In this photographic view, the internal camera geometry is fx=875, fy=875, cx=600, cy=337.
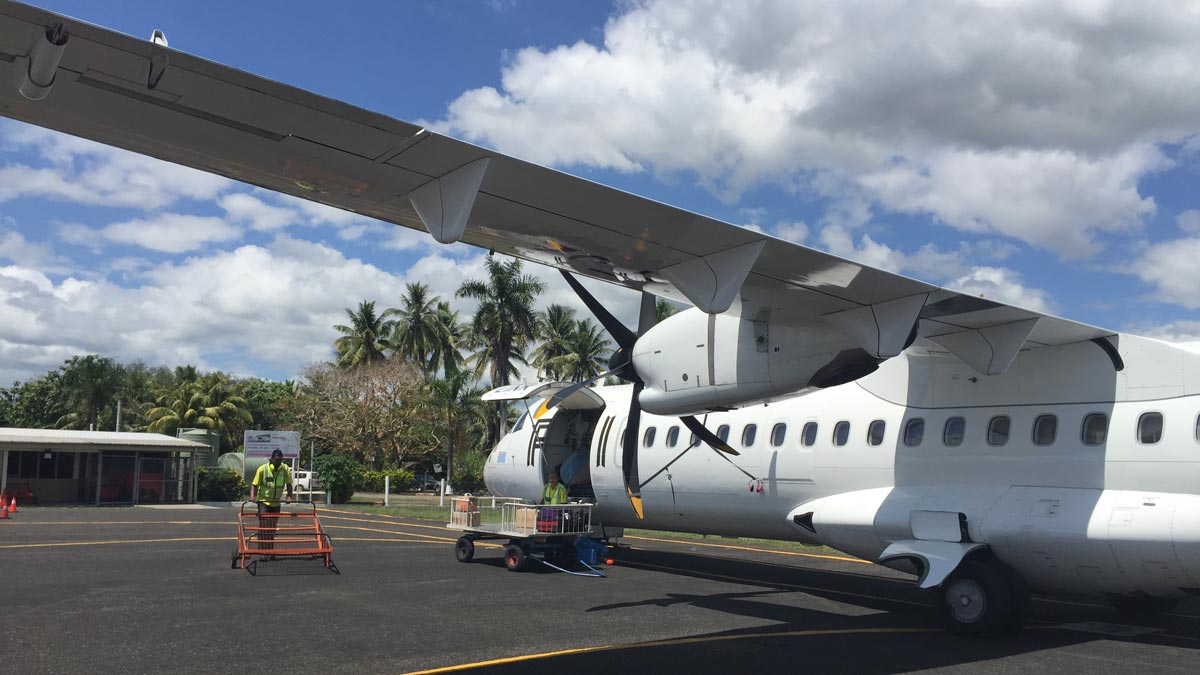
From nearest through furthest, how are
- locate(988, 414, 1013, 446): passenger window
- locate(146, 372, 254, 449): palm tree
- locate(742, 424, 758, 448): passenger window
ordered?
locate(988, 414, 1013, 446): passenger window
locate(742, 424, 758, 448): passenger window
locate(146, 372, 254, 449): palm tree

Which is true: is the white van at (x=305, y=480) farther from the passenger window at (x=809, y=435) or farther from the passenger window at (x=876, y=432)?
the passenger window at (x=876, y=432)

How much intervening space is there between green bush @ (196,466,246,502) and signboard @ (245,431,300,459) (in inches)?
197

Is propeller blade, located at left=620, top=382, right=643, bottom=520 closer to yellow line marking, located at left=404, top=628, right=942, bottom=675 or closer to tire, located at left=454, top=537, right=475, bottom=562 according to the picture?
tire, located at left=454, top=537, right=475, bottom=562

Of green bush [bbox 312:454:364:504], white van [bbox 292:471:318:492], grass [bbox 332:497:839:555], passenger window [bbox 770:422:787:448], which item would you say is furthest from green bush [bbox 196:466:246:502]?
passenger window [bbox 770:422:787:448]

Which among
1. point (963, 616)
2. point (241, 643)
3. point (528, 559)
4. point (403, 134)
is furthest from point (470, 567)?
point (403, 134)

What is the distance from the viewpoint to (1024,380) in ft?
34.9

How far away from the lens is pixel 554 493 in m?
15.6

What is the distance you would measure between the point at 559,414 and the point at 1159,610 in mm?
10637

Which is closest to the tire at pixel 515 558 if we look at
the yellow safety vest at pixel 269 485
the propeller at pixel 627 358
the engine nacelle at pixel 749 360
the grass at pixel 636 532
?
the grass at pixel 636 532

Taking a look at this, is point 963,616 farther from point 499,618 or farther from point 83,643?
point 83,643

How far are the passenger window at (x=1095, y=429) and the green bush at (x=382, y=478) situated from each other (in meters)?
39.4

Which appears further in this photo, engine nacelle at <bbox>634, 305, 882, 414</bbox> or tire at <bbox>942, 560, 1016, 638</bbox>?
engine nacelle at <bbox>634, 305, 882, 414</bbox>

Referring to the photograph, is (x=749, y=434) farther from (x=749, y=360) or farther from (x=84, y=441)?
(x=84, y=441)

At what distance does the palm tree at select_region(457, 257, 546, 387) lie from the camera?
4675cm
